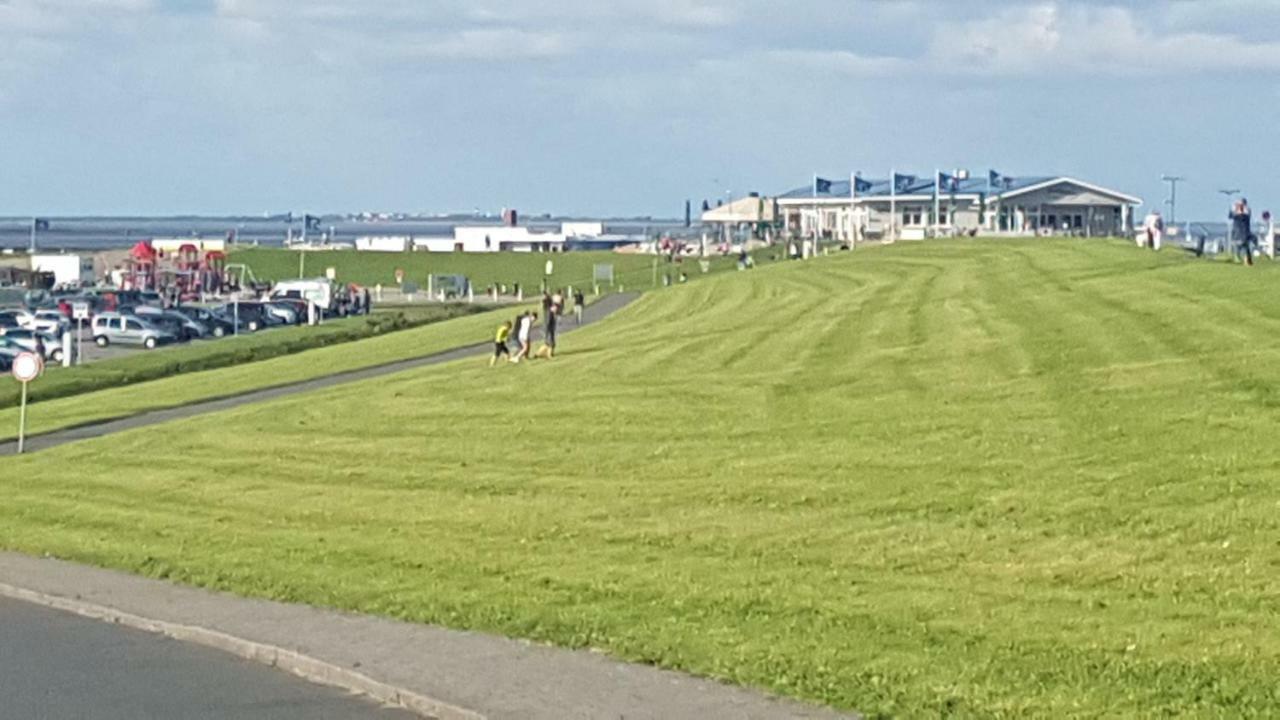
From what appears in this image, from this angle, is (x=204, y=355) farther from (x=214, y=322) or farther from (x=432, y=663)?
(x=432, y=663)

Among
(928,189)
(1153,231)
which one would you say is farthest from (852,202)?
(1153,231)

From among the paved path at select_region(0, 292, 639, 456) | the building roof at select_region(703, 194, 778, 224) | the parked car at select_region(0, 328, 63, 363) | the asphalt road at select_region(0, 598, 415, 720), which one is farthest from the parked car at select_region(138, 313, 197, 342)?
the building roof at select_region(703, 194, 778, 224)

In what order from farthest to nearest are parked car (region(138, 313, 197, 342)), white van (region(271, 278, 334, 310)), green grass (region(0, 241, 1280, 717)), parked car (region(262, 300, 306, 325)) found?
white van (region(271, 278, 334, 310)) < parked car (region(262, 300, 306, 325)) < parked car (region(138, 313, 197, 342)) < green grass (region(0, 241, 1280, 717))

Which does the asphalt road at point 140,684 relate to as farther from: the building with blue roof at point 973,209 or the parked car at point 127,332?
the building with blue roof at point 973,209

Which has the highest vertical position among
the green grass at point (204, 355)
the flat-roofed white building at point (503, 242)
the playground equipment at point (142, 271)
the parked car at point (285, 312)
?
the flat-roofed white building at point (503, 242)

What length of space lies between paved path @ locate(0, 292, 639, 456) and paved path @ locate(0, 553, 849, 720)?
19885 millimetres

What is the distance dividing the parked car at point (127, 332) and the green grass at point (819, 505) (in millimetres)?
41407

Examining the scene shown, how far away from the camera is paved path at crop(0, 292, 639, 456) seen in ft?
132

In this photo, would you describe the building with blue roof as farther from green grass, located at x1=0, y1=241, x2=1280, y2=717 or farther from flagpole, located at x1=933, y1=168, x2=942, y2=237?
green grass, located at x1=0, y1=241, x2=1280, y2=717

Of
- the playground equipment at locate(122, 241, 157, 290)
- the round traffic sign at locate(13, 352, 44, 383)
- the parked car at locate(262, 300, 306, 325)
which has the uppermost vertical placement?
the playground equipment at locate(122, 241, 157, 290)

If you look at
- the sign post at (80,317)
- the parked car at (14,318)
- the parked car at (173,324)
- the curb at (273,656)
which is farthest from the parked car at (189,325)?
the curb at (273,656)

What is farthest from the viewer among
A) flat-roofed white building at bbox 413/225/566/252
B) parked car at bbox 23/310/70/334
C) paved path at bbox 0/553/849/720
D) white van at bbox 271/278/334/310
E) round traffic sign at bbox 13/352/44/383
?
flat-roofed white building at bbox 413/225/566/252

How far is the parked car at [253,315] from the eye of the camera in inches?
3479

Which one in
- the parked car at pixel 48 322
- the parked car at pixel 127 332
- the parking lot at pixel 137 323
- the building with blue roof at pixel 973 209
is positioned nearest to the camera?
the parking lot at pixel 137 323
